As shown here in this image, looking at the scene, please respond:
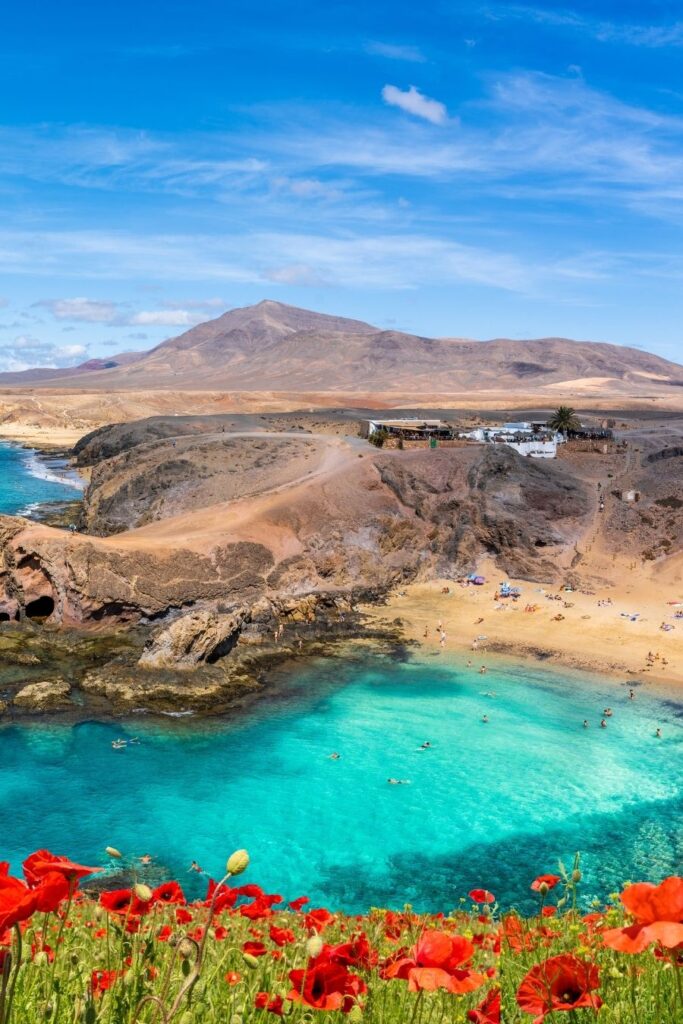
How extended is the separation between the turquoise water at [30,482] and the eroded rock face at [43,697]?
144 ft

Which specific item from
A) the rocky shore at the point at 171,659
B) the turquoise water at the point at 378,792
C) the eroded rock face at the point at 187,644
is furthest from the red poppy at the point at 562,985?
the eroded rock face at the point at 187,644

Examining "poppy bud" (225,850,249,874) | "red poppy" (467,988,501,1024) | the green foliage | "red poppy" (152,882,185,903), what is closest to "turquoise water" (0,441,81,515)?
the green foliage

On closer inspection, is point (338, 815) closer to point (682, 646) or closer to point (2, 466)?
point (682, 646)

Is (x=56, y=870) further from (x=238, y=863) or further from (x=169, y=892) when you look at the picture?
(x=169, y=892)

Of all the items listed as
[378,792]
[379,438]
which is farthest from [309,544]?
[379,438]

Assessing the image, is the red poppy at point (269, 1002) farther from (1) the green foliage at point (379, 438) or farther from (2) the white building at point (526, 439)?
(1) the green foliage at point (379, 438)

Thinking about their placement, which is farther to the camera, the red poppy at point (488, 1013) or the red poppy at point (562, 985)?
the red poppy at point (488, 1013)

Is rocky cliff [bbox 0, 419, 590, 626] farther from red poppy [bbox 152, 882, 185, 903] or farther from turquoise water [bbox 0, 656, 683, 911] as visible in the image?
red poppy [bbox 152, 882, 185, 903]

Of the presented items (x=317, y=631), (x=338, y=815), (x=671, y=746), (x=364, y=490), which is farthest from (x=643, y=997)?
(x=364, y=490)

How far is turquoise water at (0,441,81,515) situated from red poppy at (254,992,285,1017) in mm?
75463

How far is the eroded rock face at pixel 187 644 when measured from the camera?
121 feet

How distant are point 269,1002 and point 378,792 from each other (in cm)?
2464

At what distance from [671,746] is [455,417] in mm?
103507

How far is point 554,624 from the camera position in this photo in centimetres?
4541
